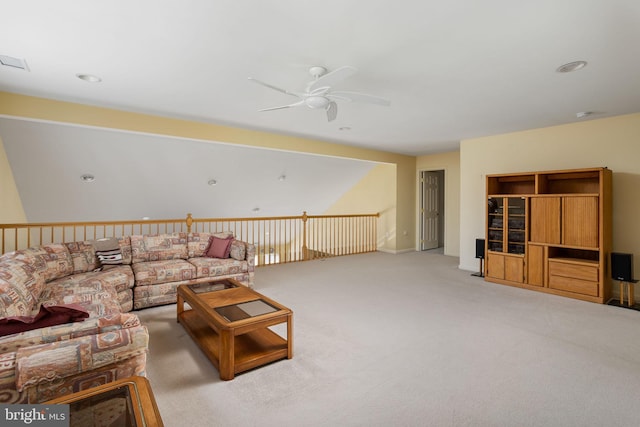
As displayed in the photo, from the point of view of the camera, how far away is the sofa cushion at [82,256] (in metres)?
3.67

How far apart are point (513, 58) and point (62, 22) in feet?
11.2

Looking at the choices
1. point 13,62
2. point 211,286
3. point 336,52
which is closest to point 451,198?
point 336,52

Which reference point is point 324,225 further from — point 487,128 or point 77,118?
point 77,118

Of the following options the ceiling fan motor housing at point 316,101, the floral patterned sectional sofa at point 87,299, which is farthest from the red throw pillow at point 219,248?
the ceiling fan motor housing at point 316,101

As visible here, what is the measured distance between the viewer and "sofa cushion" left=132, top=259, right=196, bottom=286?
3.77 meters

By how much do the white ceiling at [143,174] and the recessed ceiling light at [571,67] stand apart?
4255 millimetres

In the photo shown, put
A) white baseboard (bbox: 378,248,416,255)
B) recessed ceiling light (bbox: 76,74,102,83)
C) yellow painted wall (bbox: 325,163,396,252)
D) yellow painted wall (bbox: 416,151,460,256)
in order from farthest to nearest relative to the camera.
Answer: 1. yellow painted wall (bbox: 325,163,396,252)
2. white baseboard (bbox: 378,248,416,255)
3. yellow painted wall (bbox: 416,151,460,256)
4. recessed ceiling light (bbox: 76,74,102,83)

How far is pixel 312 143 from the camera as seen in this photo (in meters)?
6.01

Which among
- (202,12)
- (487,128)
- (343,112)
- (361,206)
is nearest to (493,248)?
(487,128)

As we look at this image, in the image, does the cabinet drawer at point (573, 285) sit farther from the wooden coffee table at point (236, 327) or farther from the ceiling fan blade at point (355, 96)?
the wooden coffee table at point (236, 327)

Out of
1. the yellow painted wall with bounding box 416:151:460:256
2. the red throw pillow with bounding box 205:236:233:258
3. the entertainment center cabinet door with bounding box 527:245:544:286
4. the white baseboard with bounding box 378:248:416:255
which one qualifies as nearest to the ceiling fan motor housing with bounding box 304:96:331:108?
the red throw pillow with bounding box 205:236:233:258

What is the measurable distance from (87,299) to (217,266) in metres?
1.60

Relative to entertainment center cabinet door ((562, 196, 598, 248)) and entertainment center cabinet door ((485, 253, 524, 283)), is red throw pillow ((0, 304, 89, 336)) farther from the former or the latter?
entertainment center cabinet door ((562, 196, 598, 248))

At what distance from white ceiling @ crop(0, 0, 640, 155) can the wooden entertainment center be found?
3.58 ft
